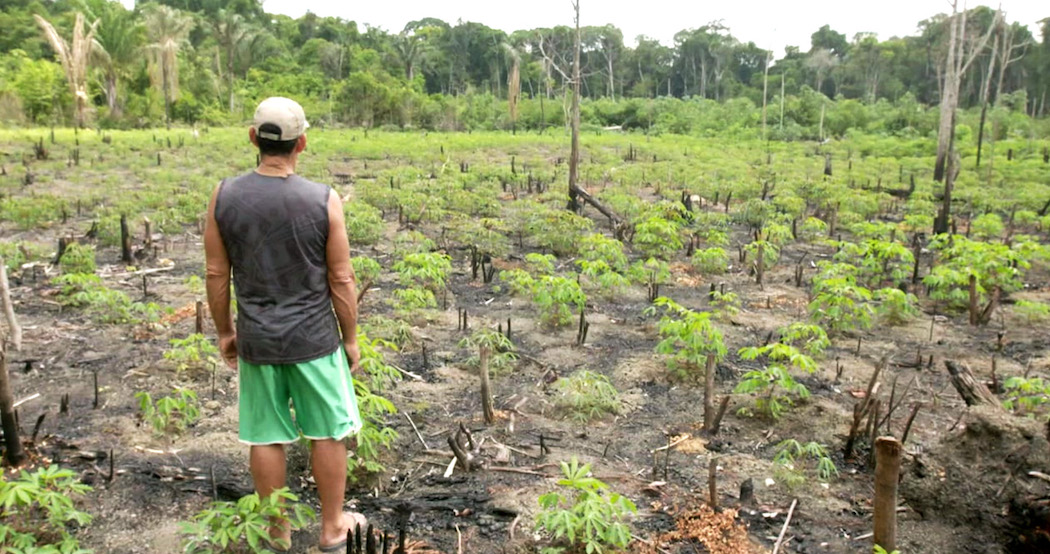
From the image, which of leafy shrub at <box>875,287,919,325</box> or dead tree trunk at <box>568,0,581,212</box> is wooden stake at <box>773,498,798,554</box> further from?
dead tree trunk at <box>568,0,581,212</box>

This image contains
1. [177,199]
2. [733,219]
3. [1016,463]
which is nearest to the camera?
[1016,463]

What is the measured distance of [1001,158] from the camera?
23953 millimetres

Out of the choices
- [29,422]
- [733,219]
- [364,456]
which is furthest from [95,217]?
[733,219]

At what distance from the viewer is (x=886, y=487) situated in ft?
10.6

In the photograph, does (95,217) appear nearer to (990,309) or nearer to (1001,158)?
(990,309)

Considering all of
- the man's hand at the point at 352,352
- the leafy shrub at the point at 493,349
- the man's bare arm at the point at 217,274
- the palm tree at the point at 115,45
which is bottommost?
the leafy shrub at the point at 493,349

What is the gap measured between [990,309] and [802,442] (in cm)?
426

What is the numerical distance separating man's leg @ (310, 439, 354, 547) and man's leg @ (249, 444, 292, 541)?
0.14m

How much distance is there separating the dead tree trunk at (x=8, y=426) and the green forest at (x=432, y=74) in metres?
11.9

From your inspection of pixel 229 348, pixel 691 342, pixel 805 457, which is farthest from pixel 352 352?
pixel 691 342

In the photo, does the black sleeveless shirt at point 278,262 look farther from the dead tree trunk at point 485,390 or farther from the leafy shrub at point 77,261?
the leafy shrub at point 77,261

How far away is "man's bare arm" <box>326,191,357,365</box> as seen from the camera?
2992 millimetres

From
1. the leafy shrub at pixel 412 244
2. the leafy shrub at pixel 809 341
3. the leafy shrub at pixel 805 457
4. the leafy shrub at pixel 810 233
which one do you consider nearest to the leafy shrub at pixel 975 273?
the leafy shrub at pixel 809 341

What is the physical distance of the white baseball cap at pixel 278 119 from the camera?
2.84 meters
